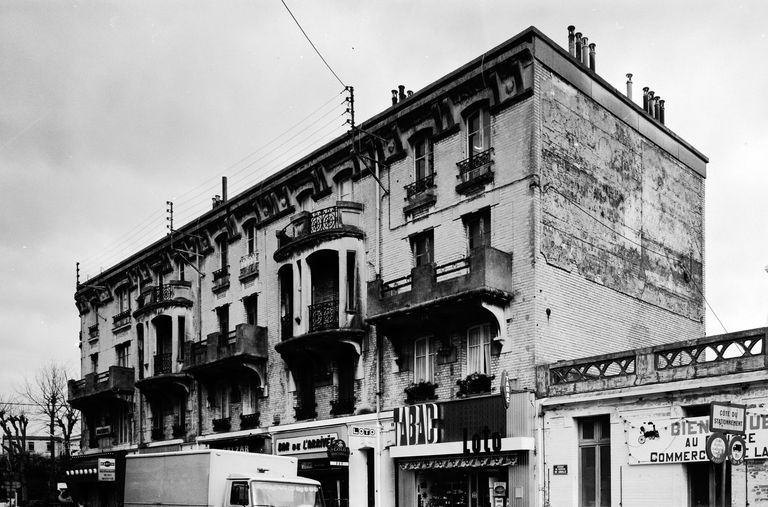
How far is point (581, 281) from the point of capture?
2614 cm

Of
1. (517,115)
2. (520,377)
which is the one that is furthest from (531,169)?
(520,377)

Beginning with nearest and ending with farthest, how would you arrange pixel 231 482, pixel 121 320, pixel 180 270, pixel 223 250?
Result: pixel 231 482
pixel 223 250
pixel 180 270
pixel 121 320

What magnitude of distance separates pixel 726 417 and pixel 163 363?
106ft

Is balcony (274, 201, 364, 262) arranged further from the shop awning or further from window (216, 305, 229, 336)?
the shop awning

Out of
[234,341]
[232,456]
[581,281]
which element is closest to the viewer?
[232,456]

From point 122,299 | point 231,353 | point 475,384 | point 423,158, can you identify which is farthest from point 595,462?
point 122,299

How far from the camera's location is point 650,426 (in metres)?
21.1

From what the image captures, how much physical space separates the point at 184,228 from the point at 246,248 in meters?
6.09

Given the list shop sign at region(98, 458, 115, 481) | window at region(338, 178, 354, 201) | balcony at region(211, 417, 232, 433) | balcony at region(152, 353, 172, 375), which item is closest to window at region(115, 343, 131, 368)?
balcony at region(152, 353, 172, 375)

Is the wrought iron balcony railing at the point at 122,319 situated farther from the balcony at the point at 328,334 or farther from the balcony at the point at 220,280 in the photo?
the balcony at the point at 328,334

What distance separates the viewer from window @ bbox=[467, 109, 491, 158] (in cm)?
2694

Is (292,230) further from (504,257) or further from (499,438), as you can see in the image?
(499,438)

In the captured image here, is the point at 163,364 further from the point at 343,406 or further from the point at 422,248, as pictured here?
the point at 422,248

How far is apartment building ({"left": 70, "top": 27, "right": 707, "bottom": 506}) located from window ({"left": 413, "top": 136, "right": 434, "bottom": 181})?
0.25 ft
